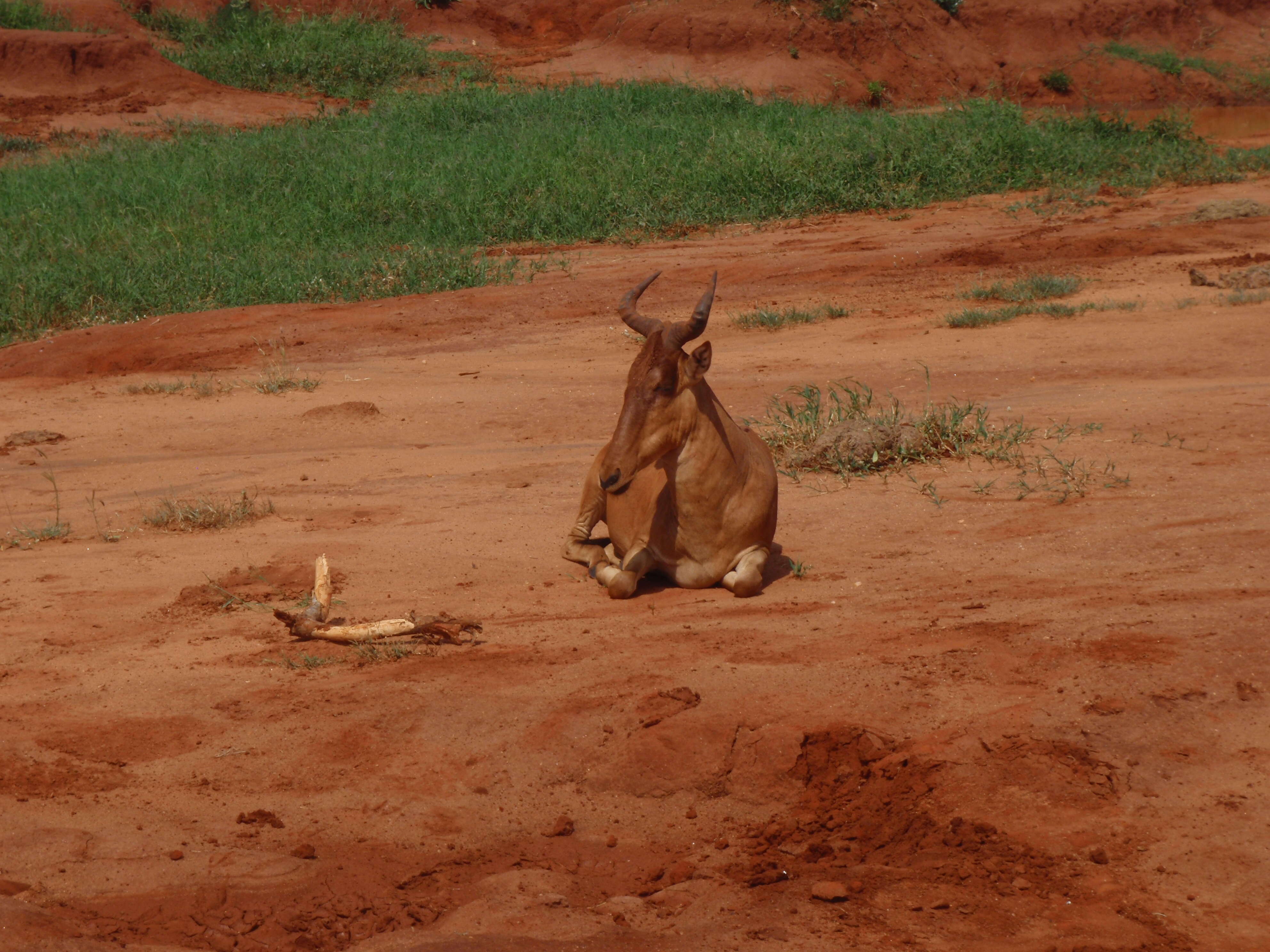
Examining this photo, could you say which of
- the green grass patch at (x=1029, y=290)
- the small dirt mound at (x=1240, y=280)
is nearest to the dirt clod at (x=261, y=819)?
the green grass patch at (x=1029, y=290)

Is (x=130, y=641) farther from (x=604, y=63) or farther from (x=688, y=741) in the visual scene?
(x=604, y=63)

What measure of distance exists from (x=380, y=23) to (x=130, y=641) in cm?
2405

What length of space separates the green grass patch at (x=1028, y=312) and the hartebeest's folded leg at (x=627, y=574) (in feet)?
20.2

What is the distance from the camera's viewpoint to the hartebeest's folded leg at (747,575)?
5875mm

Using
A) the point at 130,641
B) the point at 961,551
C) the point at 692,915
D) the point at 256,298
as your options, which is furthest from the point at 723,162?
the point at 692,915

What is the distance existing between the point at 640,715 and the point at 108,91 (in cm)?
2196

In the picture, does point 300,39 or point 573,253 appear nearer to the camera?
point 573,253

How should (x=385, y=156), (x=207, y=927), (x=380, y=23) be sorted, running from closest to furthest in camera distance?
(x=207, y=927), (x=385, y=156), (x=380, y=23)

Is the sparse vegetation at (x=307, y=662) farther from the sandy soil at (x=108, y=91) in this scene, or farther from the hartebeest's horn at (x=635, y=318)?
the sandy soil at (x=108, y=91)

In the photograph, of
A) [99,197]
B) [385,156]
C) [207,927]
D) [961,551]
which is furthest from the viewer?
[385,156]

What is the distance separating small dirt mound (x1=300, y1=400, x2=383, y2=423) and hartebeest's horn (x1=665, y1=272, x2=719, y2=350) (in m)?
4.58

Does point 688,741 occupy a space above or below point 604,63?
below

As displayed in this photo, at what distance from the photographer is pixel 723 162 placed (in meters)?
17.0

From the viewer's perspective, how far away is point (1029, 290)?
478 inches
